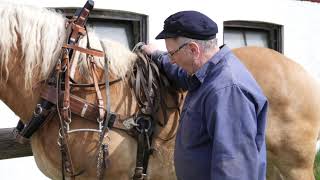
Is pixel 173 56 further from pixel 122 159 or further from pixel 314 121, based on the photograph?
pixel 314 121

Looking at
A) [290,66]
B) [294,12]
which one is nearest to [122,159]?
[290,66]

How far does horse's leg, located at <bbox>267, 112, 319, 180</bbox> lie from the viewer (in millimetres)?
3279

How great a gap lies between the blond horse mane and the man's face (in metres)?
0.77

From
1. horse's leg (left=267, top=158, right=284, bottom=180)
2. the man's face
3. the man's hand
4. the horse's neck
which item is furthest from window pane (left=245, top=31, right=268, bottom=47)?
the man's face

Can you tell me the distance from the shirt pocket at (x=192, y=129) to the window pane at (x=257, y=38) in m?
4.72

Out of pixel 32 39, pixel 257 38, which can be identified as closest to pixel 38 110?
pixel 32 39

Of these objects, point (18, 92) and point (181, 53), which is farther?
point (18, 92)

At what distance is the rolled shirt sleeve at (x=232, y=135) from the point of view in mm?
1707

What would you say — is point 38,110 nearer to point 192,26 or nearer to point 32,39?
point 32,39

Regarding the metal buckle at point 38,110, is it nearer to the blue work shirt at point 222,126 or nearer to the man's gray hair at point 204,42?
the blue work shirt at point 222,126

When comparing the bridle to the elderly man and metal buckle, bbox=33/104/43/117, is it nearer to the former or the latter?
metal buckle, bbox=33/104/43/117

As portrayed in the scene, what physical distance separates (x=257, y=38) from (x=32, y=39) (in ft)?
15.1

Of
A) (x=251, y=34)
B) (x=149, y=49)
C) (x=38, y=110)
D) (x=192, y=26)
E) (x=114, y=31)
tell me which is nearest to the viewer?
(x=192, y=26)

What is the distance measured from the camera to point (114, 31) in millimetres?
5105
